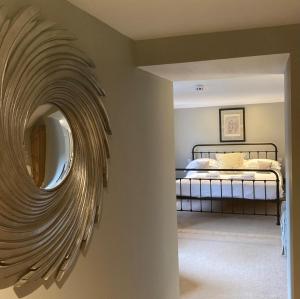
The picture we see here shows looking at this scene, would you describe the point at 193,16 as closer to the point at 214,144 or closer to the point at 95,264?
the point at 95,264

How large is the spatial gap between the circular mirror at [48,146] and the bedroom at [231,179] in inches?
35.6

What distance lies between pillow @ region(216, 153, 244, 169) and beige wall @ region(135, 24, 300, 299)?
515cm

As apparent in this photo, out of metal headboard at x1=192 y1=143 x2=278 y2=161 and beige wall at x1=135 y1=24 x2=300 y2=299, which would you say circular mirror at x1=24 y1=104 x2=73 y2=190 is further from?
metal headboard at x1=192 y1=143 x2=278 y2=161

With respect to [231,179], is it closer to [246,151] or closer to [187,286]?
[246,151]

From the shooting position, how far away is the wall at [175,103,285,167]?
A: 7.52 m

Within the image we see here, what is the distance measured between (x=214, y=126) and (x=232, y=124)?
1.25 feet

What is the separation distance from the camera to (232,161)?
7.14 metres

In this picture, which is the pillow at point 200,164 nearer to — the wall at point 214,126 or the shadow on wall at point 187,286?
the wall at point 214,126

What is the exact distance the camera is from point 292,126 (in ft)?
6.26

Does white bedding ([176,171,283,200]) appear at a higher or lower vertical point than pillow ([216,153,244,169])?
lower

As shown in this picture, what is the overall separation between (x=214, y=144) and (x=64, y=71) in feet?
22.5

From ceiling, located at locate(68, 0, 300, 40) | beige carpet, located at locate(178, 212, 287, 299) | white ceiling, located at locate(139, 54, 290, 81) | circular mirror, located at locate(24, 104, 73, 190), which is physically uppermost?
ceiling, located at locate(68, 0, 300, 40)

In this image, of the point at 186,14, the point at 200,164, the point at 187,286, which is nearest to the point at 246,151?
the point at 200,164

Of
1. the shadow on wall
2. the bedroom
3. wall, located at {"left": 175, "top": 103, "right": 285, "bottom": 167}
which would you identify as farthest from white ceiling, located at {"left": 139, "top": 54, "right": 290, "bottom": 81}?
wall, located at {"left": 175, "top": 103, "right": 285, "bottom": 167}
